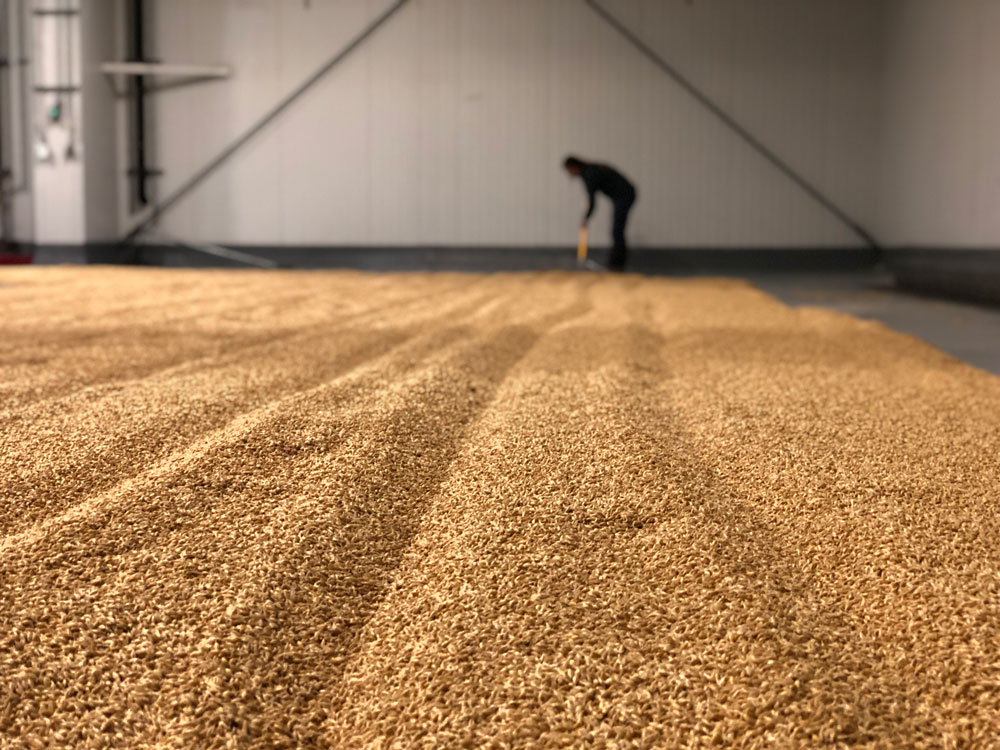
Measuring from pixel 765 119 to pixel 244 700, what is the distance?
8.64m

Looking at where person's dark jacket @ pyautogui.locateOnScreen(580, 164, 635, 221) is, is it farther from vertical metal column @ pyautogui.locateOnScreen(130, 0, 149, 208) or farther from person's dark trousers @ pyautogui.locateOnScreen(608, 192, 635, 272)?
vertical metal column @ pyautogui.locateOnScreen(130, 0, 149, 208)

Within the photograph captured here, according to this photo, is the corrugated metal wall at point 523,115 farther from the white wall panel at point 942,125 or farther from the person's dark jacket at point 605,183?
the person's dark jacket at point 605,183

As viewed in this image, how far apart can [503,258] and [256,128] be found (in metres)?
2.80

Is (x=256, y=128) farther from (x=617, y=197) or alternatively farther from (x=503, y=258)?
(x=617, y=197)

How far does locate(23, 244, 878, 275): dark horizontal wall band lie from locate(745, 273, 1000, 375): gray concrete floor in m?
1.07

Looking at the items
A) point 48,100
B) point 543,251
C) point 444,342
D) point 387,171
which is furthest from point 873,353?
point 48,100

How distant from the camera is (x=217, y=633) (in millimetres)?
709

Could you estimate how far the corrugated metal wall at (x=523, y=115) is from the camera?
8.25 metres

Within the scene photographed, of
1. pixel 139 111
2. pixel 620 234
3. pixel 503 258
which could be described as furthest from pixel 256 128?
pixel 620 234

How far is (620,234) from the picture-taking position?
7.32 m

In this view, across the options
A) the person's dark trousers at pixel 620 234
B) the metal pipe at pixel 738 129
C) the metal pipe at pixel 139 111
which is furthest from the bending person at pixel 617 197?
the metal pipe at pixel 139 111

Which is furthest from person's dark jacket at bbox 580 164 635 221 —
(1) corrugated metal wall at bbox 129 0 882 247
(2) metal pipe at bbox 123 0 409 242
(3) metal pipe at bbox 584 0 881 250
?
(2) metal pipe at bbox 123 0 409 242

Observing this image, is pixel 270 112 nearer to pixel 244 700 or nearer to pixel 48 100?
pixel 48 100

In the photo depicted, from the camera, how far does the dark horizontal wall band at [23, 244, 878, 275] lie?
8492 mm
